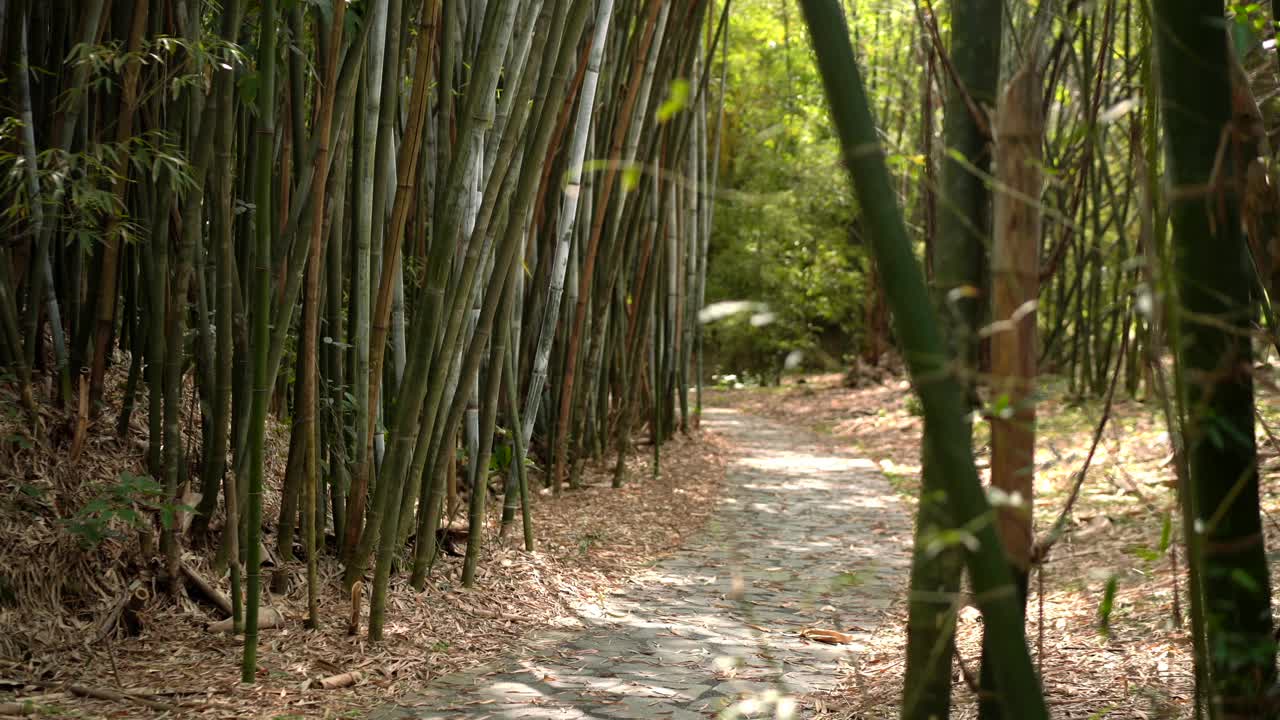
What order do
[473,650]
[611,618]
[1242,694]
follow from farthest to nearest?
[611,618] < [473,650] < [1242,694]

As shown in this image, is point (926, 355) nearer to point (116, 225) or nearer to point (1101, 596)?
point (116, 225)

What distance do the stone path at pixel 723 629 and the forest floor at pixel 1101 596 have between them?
15 cm

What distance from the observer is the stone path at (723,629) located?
213cm

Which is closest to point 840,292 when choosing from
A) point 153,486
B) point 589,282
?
point 589,282

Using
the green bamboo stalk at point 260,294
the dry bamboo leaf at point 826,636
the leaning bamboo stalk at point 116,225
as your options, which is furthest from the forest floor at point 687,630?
the leaning bamboo stalk at point 116,225

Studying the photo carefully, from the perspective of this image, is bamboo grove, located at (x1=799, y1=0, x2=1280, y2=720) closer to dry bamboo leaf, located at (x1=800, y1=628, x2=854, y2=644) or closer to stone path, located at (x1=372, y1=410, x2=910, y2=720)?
stone path, located at (x1=372, y1=410, x2=910, y2=720)

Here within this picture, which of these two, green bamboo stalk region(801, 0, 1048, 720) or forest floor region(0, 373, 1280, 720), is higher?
green bamboo stalk region(801, 0, 1048, 720)

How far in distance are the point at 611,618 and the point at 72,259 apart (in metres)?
1.72

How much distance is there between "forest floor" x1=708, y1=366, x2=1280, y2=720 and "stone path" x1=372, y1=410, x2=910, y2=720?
0.15m

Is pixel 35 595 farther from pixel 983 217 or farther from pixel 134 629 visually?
pixel 983 217

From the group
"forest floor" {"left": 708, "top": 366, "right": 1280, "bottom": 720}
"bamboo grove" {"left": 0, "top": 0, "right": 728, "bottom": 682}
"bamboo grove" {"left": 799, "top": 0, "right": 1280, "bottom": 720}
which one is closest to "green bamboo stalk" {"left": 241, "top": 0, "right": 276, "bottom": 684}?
"bamboo grove" {"left": 0, "top": 0, "right": 728, "bottom": 682}

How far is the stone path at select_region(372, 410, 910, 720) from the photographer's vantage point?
2.13 m

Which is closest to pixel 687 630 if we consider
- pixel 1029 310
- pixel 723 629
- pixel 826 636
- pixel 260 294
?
pixel 723 629

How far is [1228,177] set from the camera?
118 centimetres
